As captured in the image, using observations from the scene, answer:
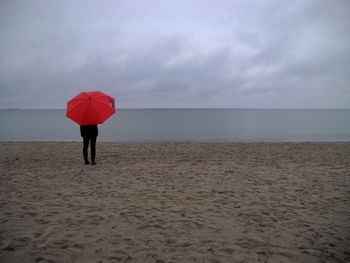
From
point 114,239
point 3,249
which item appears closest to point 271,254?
point 114,239

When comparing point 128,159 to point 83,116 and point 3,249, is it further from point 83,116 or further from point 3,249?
point 3,249

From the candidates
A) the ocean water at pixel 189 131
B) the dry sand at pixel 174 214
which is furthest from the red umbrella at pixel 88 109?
the ocean water at pixel 189 131

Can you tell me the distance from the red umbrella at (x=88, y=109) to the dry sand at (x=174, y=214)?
172cm

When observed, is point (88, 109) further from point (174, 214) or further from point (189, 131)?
point (189, 131)

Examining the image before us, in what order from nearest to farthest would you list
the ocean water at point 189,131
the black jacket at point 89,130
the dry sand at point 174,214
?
1. the dry sand at point 174,214
2. the black jacket at point 89,130
3. the ocean water at point 189,131

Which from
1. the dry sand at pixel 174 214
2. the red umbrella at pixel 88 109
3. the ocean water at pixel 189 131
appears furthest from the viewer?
the ocean water at pixel 189 131

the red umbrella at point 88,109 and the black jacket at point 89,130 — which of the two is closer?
the red umbrella at point 88,109

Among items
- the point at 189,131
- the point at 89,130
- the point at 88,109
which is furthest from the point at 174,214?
the point at 189,131

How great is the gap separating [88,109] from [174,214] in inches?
203

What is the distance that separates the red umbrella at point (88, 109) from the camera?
8984mm

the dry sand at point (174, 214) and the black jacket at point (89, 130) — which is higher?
the black jacket at point (89, 130)

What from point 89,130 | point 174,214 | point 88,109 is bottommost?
point 174,214

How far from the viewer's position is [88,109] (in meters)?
8.98

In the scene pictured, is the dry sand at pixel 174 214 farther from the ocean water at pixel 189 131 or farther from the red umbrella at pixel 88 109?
the ocean water at pixel 189 131
